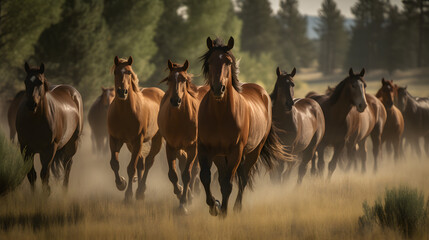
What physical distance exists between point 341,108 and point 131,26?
16.6m

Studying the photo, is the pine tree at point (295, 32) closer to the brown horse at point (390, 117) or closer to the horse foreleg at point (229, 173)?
the brown horse at point (390, 117)

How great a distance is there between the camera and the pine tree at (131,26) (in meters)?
23.8

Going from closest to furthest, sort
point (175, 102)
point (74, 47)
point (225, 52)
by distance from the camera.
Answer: point (225, 52)
point (175, 102)
point (74, 47)

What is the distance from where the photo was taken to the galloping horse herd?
6.16 meters

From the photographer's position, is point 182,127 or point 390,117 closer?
point 182,127

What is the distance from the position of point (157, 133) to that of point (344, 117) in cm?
432

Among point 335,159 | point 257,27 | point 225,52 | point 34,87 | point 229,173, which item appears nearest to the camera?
point 225,52

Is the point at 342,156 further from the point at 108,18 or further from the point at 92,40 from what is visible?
the point at 108,18

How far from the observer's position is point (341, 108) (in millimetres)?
10352

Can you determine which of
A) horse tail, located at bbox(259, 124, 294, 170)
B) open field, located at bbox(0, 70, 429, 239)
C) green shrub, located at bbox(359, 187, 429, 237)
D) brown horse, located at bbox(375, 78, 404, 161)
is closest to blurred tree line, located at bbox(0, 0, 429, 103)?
horse tail, located at bbox(259, 124, 294, 170)

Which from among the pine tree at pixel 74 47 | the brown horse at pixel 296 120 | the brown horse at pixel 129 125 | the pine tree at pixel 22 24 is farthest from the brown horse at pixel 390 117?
the pine tree at pixel 22 24

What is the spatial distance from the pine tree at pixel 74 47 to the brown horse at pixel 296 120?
11.5 meters

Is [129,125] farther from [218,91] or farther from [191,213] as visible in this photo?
[218,91]

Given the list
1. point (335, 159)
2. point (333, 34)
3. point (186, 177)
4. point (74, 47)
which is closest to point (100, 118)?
point (74, 47)
